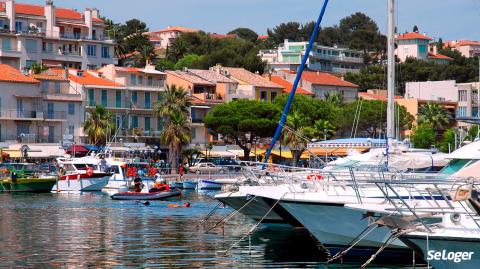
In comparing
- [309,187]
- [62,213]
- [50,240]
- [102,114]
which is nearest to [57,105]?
[102,114]

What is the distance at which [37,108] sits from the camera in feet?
369

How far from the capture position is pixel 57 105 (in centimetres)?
11488

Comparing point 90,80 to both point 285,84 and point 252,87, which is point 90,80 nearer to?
point 252,87

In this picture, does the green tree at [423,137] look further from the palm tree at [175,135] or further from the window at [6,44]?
the window at [6,44]

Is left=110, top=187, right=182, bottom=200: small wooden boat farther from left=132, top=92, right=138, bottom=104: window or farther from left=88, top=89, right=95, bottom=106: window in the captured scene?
left=132, top=92, right=138, bottom=104: window

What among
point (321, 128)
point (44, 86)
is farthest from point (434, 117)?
point (44, 86)

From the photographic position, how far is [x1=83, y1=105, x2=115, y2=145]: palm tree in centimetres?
11069

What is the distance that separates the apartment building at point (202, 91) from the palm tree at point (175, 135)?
1557 centimetres

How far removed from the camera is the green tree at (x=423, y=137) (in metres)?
125

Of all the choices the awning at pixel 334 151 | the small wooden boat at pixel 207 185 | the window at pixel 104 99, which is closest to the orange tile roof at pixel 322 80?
the awning at pixel 334 151

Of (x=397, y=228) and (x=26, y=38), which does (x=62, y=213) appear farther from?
(x=26, y=38)

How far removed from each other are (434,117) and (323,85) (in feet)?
60.5

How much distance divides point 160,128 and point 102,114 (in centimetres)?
1161

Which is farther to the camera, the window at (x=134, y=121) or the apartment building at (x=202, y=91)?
the apartment building at (x=202, y=91)
